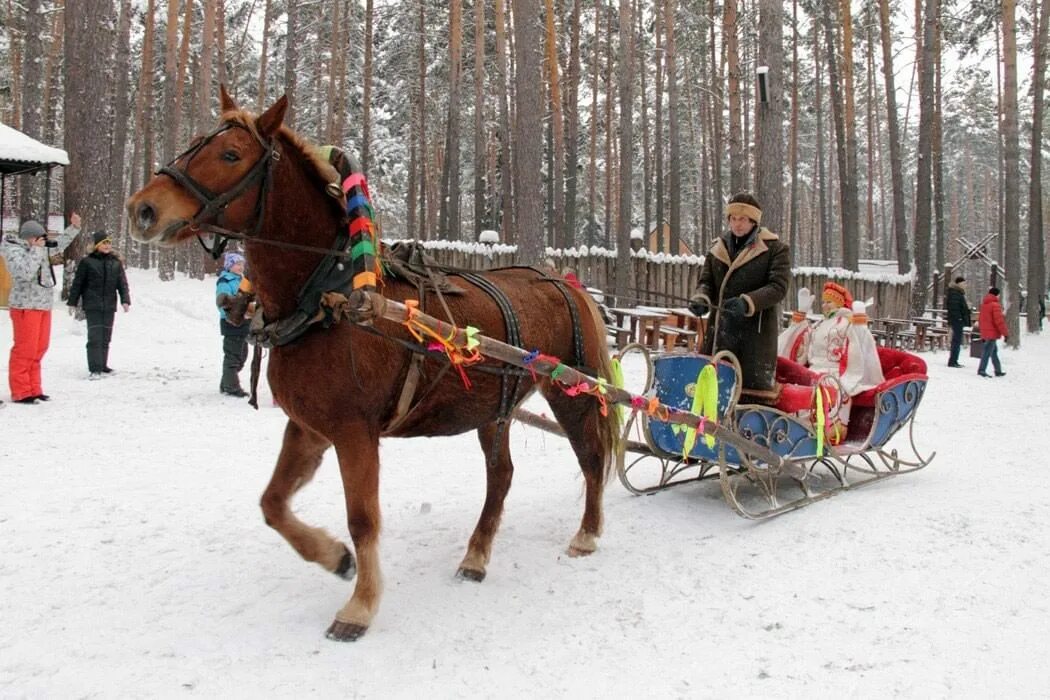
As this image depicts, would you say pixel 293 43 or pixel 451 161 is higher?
pixel 293 43

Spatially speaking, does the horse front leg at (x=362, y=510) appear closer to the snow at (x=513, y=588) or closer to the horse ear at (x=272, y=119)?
the snow at (x=513, y=588)

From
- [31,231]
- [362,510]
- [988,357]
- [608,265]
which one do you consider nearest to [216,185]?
[362,510]

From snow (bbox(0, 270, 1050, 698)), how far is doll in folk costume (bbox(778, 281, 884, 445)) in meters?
0.74

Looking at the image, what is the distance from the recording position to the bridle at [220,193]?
3.42 metres

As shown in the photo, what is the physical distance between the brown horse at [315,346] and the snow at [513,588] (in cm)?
41

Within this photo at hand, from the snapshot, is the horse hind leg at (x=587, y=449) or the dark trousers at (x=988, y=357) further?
the dark trousers at (x=988, y=357)

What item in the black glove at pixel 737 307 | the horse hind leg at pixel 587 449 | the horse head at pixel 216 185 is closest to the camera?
the horse head at pixel 216 185

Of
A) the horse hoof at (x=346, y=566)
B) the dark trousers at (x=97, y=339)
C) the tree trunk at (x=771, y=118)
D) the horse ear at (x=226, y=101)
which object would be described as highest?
the tree trunk at (x=771, y=118)

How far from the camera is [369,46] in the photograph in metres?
26.1

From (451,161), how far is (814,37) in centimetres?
1736

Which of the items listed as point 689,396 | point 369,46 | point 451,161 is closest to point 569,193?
point 451,161

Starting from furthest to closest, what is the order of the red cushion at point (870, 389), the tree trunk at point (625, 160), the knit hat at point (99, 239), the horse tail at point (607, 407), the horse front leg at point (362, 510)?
1. the tree trunk at point (625, 160)
2. the knit hat at point (99, 239)
3. the red cushion at point (870, 389)
4. the horse tail at point (607, 407)
5. the horse front leg at point (362, 510)

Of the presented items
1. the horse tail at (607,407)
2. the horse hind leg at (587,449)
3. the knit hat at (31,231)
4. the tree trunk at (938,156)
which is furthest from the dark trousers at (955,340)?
the knit hat at (31,231)

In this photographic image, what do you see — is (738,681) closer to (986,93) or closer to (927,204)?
(927,204)
